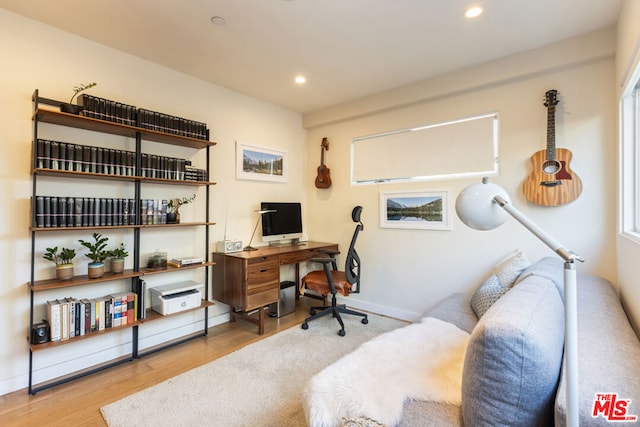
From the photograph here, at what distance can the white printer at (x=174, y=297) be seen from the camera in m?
2.64

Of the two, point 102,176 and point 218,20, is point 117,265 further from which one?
point 218,20

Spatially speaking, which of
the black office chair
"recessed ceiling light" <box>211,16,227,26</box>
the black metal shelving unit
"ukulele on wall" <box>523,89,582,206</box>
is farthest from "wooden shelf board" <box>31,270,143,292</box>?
"ukulele on wall" <box>523,89,582,206</box>

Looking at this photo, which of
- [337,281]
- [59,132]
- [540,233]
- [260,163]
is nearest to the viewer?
[540,233]

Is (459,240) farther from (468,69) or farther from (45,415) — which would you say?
(45,415)

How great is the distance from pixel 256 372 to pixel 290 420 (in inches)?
24.3

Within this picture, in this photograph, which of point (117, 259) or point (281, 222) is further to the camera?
point (281, 222)

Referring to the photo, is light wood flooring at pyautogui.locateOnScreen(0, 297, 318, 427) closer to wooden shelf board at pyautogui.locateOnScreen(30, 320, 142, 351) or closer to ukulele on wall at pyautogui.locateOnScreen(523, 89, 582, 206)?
wooden shelf board at pyautogui.locateOnScreen(30, 320, 142, 351)

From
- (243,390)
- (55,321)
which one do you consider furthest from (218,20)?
(243,390)

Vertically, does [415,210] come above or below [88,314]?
above

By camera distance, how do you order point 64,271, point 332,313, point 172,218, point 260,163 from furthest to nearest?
point 260,163, point 332,313, point 172,218, point 64,271

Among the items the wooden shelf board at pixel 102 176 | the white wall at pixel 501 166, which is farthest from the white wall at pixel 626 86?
the wooden shelf board at pixel 102 176

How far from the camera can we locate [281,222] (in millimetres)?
3830

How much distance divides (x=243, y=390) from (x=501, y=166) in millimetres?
2905

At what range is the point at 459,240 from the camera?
3.06 m
